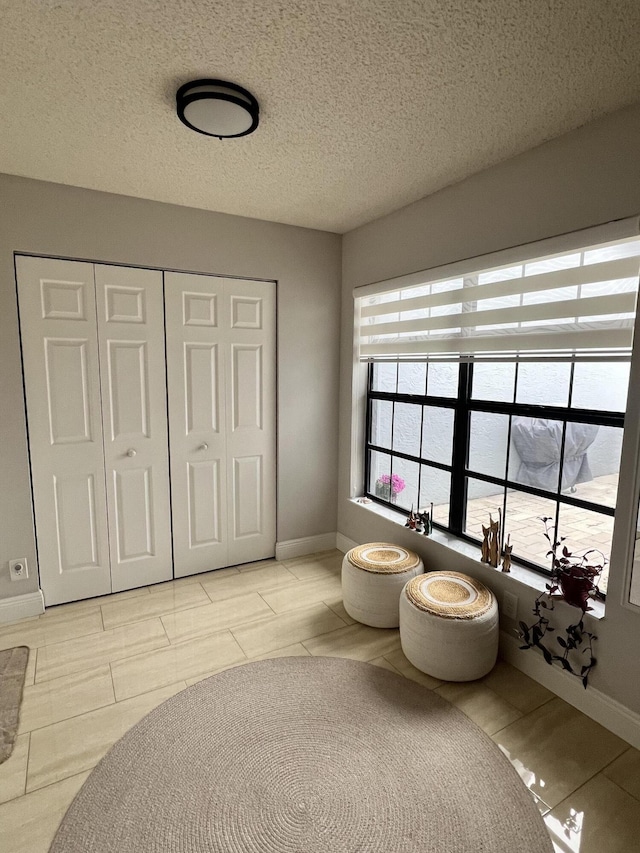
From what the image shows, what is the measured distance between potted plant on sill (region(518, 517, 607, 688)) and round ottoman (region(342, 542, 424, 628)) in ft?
2.12

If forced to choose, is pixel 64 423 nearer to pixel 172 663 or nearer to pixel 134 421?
pixel 134 421

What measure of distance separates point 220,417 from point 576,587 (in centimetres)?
227

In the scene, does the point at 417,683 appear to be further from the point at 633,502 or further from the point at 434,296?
the point at 434,296

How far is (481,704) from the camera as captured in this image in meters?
2.02

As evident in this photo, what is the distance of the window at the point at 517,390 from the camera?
6.28ft

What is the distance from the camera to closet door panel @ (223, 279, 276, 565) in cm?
315

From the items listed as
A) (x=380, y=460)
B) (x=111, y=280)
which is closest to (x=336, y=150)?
(x=111, y=280)

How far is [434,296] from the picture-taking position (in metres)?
2.64

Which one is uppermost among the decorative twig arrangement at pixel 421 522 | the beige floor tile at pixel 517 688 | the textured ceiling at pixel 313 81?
the textured ceiling at pixel 313 81

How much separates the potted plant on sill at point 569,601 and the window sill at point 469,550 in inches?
1.6

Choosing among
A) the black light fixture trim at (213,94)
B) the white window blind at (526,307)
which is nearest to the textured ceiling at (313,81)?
Result: the black light fixture trim at (213,94)

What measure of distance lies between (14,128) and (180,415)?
1.65 meters

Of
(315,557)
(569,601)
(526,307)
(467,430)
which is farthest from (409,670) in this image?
(526,307)

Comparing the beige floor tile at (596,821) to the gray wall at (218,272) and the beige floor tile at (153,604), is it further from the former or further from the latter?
the gray wall at (218,272)
